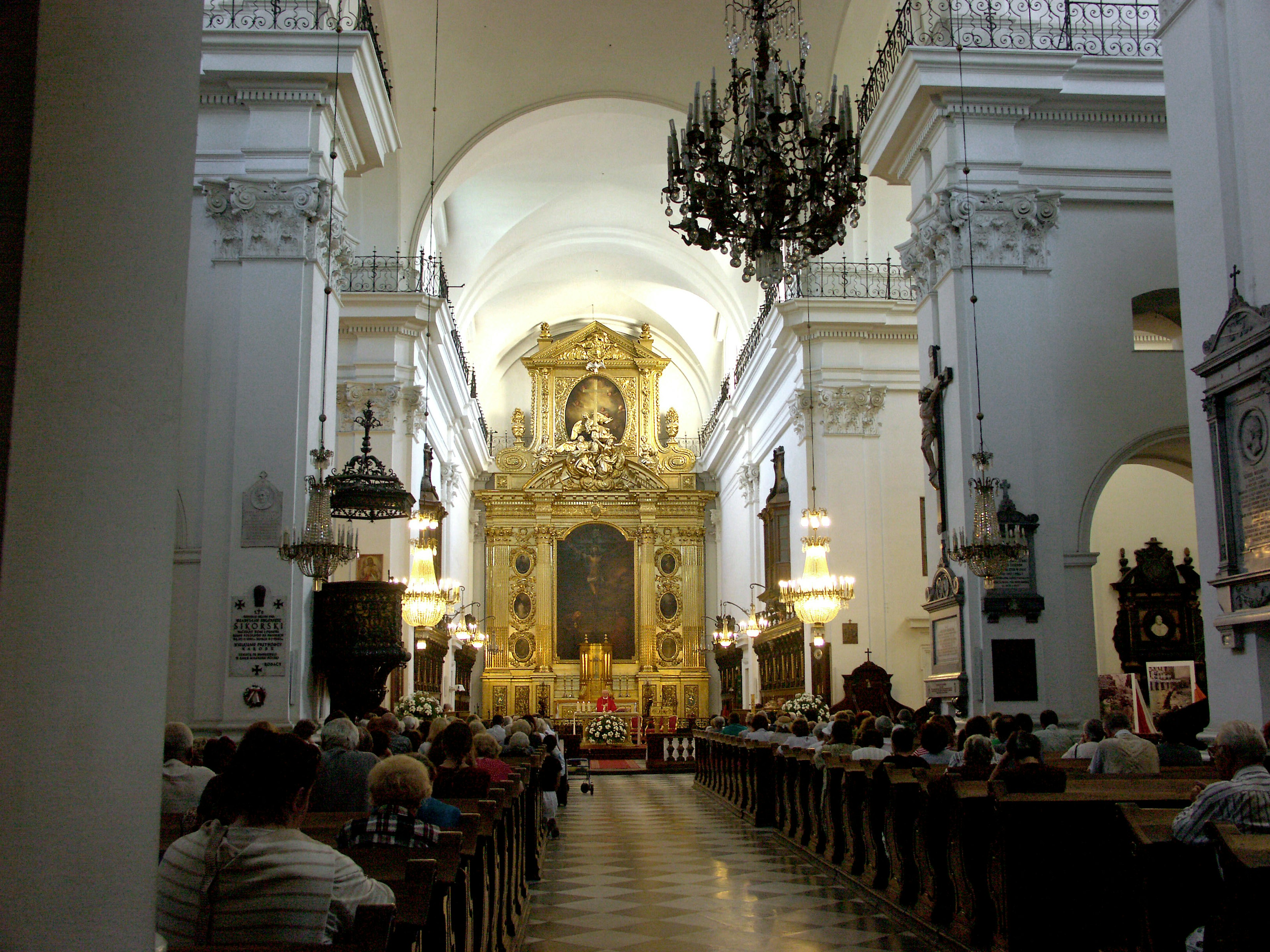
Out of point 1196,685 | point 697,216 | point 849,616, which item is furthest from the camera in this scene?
point 849,616

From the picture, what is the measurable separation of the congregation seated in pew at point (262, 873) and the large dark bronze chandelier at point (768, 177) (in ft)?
17.9

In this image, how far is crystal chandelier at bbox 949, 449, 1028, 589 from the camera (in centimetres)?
962

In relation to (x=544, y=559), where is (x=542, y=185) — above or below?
above

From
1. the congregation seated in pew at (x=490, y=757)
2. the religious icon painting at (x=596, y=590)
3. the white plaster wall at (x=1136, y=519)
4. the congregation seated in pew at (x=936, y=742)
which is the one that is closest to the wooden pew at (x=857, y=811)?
the congregation seated in pew at (x=936, y=742)

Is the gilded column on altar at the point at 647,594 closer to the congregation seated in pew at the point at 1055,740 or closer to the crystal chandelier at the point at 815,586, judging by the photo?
the crystal chandelier at the point at 815,586

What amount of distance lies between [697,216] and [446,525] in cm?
1647

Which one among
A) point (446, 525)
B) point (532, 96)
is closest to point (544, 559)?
point (446, 525)

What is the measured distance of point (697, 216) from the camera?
26.3 ft

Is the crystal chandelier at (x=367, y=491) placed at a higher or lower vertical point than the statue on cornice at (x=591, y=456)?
lower

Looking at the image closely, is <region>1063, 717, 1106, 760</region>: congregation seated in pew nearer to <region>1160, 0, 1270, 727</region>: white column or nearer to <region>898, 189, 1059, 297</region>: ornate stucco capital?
<region>1160, 0, 1270, 727</region>: white column

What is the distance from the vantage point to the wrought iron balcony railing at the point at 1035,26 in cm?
1151

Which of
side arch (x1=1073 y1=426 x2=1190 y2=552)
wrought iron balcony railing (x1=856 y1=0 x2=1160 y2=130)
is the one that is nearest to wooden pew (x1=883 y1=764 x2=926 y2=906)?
side arch (x1=1073 y1=426 x2=1190 y2=552)

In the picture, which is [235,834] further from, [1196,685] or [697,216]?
[1196,685]

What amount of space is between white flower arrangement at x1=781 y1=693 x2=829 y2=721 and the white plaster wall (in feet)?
12.8
